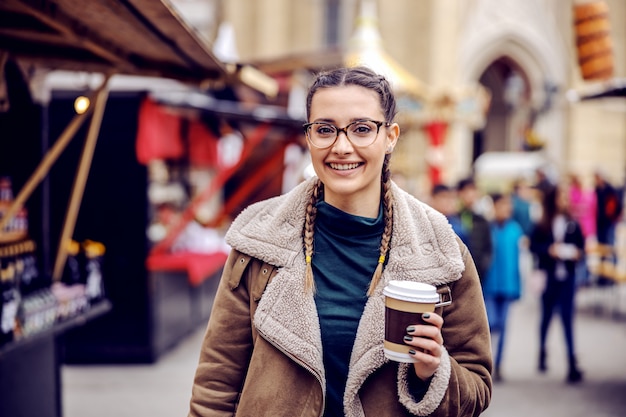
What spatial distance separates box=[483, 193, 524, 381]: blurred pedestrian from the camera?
641cm

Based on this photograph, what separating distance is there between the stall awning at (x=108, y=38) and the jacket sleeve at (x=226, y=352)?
1.59m

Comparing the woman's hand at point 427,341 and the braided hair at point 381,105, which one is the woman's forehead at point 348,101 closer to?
the braided hair at point 381,105

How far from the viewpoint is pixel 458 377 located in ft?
5.91

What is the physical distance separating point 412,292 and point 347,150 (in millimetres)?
451

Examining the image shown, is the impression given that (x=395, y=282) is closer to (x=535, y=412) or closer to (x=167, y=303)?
(x=535, y=412)

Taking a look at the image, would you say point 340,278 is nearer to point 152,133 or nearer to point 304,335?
point 304,335

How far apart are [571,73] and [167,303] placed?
→ 20.2 m

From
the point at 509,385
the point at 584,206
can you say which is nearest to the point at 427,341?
the point at 509,385

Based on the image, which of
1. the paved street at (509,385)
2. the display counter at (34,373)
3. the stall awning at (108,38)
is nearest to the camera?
the stall awning at (108,38)

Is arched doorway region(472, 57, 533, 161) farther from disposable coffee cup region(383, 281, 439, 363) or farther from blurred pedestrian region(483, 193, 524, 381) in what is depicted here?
disposable coffee cup region(383, 281, 439, 363)

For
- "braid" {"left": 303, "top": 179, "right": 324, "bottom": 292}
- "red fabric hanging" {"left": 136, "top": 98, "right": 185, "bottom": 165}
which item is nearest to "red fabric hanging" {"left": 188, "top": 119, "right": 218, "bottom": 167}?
"red fabric hanging" {"left": 136, "top": 98, "right": 185, "bottom": 165}

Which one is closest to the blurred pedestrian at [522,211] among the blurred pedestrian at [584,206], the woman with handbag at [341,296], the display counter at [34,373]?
the blurred pedestrian at [584,206]

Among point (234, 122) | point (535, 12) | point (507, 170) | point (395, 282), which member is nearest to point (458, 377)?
point (395, 282)

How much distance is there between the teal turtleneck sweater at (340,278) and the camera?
6.11 feet
